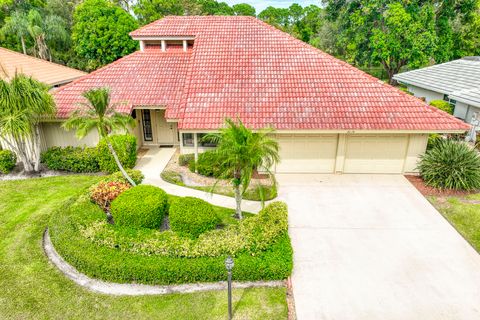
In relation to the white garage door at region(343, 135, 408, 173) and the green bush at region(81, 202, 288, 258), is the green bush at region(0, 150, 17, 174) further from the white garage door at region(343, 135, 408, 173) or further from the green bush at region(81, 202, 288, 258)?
the white garage door at region(343, 135, 408, 173)

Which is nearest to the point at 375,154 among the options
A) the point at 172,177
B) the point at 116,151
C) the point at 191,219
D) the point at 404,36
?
the point at 172,177

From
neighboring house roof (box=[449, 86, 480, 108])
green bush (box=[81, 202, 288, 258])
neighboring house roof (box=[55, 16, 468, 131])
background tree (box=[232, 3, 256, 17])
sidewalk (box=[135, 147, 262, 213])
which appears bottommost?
sidewalk (box=[135, 147, 262, 213])

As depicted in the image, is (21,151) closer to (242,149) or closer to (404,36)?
(242,149)

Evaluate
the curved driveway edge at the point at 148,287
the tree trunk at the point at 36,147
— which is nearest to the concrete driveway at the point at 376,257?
the curved driveway edge at the point at 148,287

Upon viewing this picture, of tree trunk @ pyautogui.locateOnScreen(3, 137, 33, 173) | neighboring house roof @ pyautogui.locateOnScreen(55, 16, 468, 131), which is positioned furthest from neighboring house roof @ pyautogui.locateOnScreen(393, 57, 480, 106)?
tree trunk @ pyautogui.locateOnScreen(3, 137, 33, 173)

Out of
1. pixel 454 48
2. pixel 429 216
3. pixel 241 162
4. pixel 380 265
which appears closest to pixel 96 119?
pixel 241 162

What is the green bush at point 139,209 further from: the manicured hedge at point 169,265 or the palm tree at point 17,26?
the palm tree at point 17,26

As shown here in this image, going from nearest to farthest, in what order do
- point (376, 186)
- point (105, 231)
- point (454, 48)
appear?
point (105, 231) → point (376, 186) → point (454, 48)

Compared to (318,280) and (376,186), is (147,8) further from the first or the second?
(318,280)
